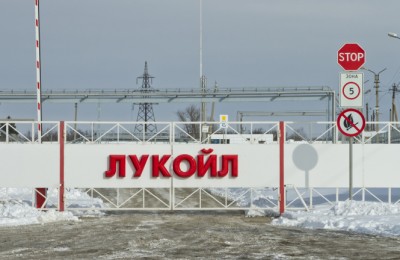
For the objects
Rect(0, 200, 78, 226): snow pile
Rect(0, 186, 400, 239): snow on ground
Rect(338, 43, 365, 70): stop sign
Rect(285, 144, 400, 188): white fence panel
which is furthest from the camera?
Rect(285, 144, 400, 188): white fence panel

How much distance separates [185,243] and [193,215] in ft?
22.3

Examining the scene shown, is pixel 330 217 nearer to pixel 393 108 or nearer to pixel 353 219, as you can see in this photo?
pixel 353 219

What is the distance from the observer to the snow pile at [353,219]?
561 inches

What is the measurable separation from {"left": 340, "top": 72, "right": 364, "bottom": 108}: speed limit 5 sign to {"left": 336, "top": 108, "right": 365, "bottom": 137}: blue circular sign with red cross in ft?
0.69

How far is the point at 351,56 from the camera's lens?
17.4 m

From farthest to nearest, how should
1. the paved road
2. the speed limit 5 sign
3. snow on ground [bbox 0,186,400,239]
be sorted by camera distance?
the speed limit 5 sign → snow on ground [bbox 0,186,400,239] → the paved road

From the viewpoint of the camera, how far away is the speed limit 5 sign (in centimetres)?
1727

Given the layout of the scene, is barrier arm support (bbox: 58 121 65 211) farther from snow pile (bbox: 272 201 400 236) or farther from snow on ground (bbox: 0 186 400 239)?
snow pile (bbox: 272 201 400 236)

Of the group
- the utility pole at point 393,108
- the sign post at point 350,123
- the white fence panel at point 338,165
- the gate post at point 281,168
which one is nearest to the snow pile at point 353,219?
the gate post at point 281,168

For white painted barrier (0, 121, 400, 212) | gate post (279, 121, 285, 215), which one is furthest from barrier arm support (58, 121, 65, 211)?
gate post (279, 121, 285, 215)

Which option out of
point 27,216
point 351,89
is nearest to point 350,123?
point 351,89

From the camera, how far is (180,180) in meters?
18.9

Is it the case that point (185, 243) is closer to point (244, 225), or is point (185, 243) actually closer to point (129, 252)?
point (129, 252)

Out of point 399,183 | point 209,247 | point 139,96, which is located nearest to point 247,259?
point 209,247
